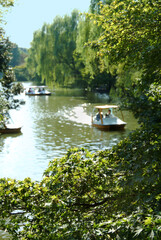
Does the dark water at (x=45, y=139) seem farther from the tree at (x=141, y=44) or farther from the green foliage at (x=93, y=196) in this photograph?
the tree at (x=141, y=44)

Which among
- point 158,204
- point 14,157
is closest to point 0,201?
point 158,204

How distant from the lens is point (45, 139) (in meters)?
22.5

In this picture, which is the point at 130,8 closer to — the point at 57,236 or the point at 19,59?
the point at 57,236

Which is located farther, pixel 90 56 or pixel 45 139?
pixel 90 56

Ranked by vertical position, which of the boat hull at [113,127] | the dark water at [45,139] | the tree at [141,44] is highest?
the tree at [141,44]

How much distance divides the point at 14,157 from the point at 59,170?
13.4m

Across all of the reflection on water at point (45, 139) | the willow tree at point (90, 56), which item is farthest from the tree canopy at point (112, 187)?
the willow tree at point (90, 56)

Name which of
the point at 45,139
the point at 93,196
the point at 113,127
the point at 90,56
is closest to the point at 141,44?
the point at 93,196

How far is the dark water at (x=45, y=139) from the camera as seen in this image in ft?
55.1

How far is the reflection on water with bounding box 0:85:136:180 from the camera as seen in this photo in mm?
16914

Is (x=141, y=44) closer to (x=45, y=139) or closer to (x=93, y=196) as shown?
(x=93, y=196)

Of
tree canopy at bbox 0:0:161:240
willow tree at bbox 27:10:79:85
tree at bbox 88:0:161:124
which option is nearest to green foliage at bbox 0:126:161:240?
tree canopy at bbox 0:0:161:240

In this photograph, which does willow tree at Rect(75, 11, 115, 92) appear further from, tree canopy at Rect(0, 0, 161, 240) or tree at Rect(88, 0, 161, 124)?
tree canopy at Rect(0, 0, 161, 240)

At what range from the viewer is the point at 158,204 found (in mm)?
4613
